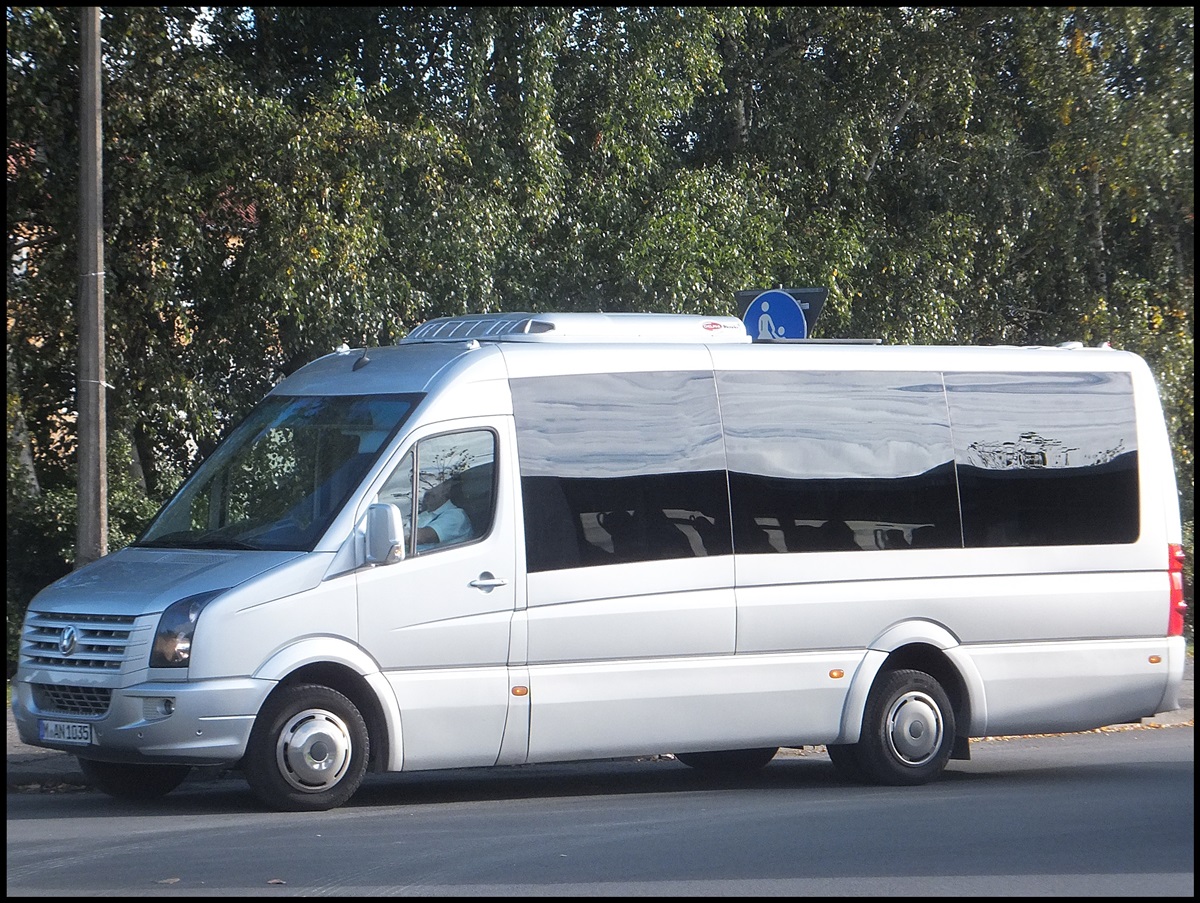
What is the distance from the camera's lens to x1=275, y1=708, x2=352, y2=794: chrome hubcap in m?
8.87

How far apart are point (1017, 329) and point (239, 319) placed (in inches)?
442

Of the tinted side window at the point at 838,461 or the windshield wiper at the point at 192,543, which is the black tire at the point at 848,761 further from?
the windshield wiper at the point at 192,543

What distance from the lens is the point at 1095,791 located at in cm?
1002

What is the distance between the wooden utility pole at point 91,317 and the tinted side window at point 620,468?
16.7ft

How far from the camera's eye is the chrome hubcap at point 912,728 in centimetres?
1037

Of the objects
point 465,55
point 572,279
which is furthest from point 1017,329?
point 465,55

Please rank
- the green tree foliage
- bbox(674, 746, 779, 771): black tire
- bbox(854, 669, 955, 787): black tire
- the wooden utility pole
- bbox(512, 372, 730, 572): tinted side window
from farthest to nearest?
the green tree foliage, the wooden utility pole, bbox(674, 746, 779, 771): black tire, bbox(854, 669, 955, 787): black tire, bbox(512, 372, 730, 572): tinted side window

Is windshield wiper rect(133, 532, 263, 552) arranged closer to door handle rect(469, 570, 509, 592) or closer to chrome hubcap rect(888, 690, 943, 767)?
door handle rect(469, 570, 509, 592)

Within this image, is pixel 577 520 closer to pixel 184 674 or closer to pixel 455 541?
pixel 455 541

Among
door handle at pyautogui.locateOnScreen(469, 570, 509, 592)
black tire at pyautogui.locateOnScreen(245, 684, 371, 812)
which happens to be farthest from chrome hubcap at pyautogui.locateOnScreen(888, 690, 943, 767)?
black tire at pyautogui.locateOnScreen(245, 684, 371, 812)

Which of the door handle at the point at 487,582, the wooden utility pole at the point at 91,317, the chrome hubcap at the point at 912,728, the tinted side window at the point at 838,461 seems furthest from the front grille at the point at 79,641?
the chrome hubcap at the point at 912,728

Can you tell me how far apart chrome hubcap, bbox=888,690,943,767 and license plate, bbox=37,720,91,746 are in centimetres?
460

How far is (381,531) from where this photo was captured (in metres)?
8.89

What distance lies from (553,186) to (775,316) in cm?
463
